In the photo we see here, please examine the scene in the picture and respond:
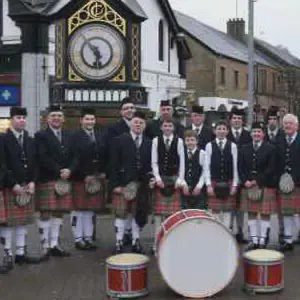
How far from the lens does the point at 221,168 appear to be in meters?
9.08

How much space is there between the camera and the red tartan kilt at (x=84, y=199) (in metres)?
9.24

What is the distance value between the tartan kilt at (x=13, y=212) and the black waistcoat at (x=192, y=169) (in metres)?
1.92

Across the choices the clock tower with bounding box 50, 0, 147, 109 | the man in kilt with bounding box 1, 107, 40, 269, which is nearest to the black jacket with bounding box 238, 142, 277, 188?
the man in kilt with bounding box 1, 107, 40, 269

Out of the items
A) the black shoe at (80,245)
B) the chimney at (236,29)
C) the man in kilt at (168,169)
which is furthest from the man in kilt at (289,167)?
the chimney at (236,29)

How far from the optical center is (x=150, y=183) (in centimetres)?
860

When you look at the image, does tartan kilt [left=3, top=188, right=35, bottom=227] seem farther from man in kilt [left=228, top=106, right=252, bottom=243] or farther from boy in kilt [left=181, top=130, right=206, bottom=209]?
man in kilt [left=228, top=106, right=252, bottom=243]

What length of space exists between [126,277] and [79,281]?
971 millimetres

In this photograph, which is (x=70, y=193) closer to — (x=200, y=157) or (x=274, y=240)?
(x=200, y=157)

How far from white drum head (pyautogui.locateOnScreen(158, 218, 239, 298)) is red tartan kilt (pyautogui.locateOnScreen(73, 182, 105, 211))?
2.64 meters

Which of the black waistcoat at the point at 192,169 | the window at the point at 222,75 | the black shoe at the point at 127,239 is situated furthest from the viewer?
the window at the point at 222,75

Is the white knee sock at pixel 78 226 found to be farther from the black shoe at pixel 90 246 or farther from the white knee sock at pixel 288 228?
the white knee sock at pixel 288 228

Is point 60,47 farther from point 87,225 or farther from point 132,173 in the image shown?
point 132,173

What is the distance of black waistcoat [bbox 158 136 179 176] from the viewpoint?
8578 mm

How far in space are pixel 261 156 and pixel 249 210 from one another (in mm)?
717
